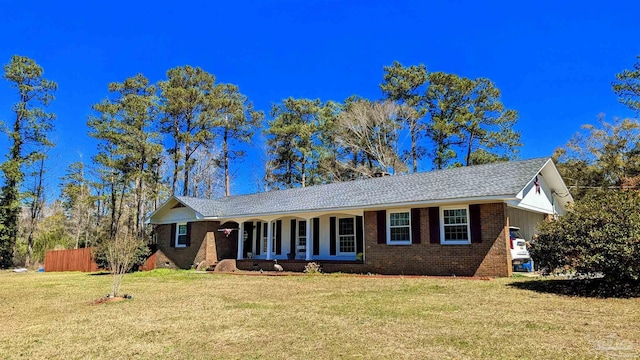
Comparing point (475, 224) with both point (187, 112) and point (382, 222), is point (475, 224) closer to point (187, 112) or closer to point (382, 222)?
point (382, 222)

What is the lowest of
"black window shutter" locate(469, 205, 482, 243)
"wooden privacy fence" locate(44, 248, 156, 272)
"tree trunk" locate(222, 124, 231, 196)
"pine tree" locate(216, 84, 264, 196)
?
"wooden privacy fence" locate(44, 248, 156, 272)

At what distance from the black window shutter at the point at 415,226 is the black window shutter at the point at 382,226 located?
3.86ft

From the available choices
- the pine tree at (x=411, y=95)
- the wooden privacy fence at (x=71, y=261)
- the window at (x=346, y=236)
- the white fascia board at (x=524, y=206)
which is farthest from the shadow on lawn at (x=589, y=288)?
the pine tree at (x=411, y=95)

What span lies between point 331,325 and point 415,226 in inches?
349

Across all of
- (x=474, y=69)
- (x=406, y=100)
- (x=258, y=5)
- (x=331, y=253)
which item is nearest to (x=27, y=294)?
(x=331, y=253)

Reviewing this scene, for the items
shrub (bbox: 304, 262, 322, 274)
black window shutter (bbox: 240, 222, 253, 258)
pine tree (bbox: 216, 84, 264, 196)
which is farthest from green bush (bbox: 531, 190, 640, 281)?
pine tree (bbox: 216, 84, 264, 196)

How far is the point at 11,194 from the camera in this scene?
27.2 metres

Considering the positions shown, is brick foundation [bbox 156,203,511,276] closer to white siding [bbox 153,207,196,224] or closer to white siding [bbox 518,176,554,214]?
white siding [bbox 518,176,554,214]

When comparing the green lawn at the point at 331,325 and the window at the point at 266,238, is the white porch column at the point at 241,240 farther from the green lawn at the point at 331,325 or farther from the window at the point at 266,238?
the green lawn at the point at 331,325

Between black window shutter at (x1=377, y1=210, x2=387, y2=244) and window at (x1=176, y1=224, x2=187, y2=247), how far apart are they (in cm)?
1186

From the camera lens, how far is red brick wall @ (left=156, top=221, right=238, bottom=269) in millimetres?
20875

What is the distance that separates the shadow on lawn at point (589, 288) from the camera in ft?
28.8

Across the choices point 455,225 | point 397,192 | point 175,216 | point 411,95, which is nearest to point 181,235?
point 175,216

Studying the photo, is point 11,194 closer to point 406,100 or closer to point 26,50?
point 26,50
